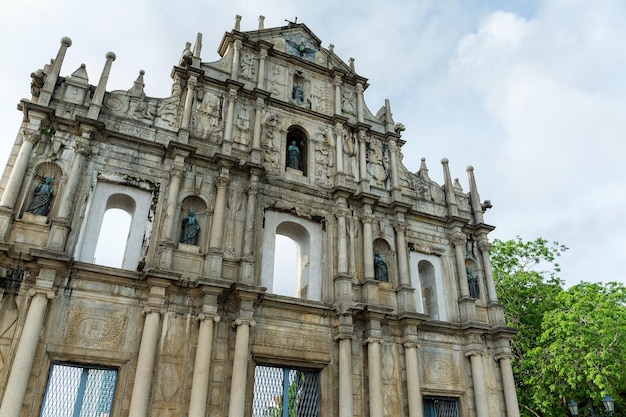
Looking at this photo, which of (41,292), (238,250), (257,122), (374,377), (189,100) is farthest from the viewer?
(257,122)

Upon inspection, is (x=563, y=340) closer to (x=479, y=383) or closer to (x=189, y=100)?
(x=479, y=383)

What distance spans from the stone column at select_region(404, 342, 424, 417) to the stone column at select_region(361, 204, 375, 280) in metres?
2.22

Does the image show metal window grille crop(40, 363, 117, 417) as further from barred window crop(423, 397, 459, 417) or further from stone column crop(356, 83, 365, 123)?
stone column crop(356, 83, 365, 123)

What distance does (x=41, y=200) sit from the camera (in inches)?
441

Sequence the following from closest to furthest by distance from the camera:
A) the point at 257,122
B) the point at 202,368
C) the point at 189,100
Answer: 1. the point at 202,368
2. the point at 189,100
3. the point at 257,122

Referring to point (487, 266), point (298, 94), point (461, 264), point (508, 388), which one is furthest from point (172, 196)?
point (508, 388)

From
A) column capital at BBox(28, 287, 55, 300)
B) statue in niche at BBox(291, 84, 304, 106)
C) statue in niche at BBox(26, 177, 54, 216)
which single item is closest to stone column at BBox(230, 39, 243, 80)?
statue in niche at BBox(291, 84, 304, 106)

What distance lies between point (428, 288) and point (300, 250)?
4.55 m

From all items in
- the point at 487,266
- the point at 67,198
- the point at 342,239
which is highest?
the point at 487,266

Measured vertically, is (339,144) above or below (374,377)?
above

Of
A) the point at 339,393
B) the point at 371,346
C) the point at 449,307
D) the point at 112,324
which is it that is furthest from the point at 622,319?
the point at 112,324

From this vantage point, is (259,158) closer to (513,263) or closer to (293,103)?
(293,103)

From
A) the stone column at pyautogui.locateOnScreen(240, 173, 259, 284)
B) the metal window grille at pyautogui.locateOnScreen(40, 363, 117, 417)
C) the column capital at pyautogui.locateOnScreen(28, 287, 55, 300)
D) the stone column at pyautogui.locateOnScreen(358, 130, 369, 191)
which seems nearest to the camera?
the metal window grille at pyautogui.locateOnScreen(40, 363, 117, 417)

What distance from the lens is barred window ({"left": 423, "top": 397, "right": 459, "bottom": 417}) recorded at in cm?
A: 1330
